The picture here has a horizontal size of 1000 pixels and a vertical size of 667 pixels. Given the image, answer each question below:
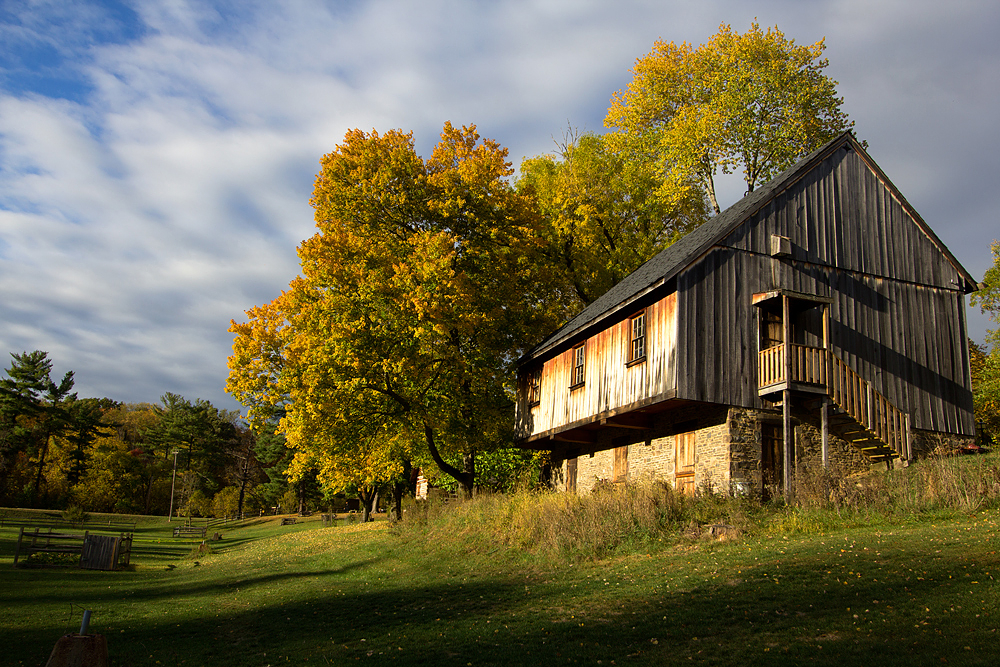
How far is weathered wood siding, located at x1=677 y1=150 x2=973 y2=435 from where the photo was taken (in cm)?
1906

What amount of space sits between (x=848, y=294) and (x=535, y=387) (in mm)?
12210

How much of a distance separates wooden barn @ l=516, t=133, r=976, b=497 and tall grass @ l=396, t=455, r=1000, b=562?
1.27 meters

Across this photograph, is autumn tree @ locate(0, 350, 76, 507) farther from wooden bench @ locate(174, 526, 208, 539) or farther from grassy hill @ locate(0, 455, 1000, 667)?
grassy hill @ locate(0, 455, 1000, 667)

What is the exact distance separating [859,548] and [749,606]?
141 inches

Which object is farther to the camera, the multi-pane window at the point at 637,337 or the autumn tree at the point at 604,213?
the autumn tree at the point at 604,213

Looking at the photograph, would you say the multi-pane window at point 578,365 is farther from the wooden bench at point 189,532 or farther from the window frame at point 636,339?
the wooden bench at point 189,532

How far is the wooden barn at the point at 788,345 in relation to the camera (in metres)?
18.6

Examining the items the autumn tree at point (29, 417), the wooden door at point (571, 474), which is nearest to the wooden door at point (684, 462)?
the wooden door at point (571, 474)

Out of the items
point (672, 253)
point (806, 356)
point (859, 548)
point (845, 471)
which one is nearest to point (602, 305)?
point (672, 253)

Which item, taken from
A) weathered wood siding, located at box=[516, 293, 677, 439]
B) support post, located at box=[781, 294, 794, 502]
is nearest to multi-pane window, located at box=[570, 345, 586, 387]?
weathered wood siding, located at box=[516, 293, 677, 439]

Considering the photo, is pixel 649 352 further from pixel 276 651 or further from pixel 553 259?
pixel 553 259

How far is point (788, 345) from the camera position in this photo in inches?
723

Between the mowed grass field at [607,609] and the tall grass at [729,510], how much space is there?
16.1 inches

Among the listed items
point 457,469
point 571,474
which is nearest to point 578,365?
point 571,474
